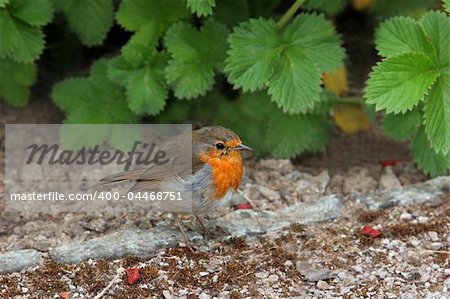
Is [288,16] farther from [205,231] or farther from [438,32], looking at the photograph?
[205,231]

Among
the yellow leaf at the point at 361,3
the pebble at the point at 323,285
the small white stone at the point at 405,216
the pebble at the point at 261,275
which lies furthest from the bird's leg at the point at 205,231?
the yellow leaf at the point at 361,3

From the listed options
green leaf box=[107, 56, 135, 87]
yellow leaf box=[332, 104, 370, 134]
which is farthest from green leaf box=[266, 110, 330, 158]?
green leaf box=[107, 56, 135, 87]

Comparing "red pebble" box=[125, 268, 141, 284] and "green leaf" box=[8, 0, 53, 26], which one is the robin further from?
"green leaf" box=[8, 0, 53, 26]

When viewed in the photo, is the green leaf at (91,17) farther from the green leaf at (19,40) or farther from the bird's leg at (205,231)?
the bird's leg at (205,231)

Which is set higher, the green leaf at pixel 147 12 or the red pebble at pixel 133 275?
the green leaf at pixel 147 12

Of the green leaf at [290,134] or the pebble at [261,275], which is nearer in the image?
the pebble at [261,275]

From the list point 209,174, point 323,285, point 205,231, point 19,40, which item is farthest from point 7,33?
point 323,285

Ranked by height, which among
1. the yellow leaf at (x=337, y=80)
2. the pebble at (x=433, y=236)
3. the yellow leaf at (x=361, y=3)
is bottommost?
the pebble at (x=433, y=236)

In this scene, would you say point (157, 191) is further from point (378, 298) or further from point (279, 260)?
point (378, 298)
